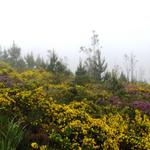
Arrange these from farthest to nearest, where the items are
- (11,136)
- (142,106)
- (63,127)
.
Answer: (142,106)
(63,127)
(11,136)

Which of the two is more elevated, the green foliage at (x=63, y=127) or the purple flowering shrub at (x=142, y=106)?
the purple flowering shrub at (x=142, y=106)

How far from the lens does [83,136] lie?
11875 millimetres

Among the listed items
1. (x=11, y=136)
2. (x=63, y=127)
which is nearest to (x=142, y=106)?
(x=63, y=127)

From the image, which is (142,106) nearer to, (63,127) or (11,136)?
(63,127)

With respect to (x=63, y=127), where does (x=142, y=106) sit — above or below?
→ above

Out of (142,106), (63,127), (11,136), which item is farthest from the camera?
(142,106)

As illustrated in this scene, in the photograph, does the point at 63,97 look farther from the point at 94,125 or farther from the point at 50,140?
the point at 50,140

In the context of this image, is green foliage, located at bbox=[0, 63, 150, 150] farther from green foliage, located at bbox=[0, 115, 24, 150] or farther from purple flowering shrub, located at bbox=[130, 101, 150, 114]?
purple flowering shrub, located at bbox=[130, 101, 150, 114]

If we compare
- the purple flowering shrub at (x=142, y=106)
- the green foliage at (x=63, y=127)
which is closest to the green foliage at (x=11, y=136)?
the green foliage at (x=63, y=127)

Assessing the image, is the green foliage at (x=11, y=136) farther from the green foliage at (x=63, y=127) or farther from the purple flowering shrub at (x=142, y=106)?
the purple flowering shrub at (x=142, y=106)

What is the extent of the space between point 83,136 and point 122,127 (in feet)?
7.57

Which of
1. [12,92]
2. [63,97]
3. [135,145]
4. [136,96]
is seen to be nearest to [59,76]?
[136,96]

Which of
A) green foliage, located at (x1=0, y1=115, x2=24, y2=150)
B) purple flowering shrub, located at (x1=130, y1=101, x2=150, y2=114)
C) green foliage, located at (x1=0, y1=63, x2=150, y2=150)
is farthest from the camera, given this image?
purple flowering shrub, located at (x1=130, y1=101, x2=150, y2=114)

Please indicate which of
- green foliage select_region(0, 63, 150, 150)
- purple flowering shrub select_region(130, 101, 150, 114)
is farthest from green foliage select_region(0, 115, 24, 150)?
purple flowering shrub select_region(130, 101, 150, 114)
